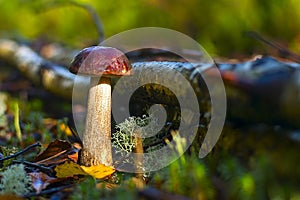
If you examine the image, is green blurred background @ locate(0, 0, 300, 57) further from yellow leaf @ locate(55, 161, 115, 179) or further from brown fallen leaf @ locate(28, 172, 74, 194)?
brown fallen leaf @ locate(28, 172, 74, 194)

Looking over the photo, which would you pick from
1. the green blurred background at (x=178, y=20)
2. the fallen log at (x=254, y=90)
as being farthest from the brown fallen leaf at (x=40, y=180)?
the green blurred background at (x=178, y=20)

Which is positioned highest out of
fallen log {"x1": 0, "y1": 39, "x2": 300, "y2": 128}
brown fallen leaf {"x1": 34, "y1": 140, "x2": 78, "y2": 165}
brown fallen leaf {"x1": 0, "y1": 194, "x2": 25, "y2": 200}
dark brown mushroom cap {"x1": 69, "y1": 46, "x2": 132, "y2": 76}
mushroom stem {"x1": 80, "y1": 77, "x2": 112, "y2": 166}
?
dark brown mushroom cap {"x1": 69, "y1": 46, "x2": 132, "y2": 76}

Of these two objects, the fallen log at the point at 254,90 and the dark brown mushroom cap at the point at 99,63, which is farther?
the dark brown mushroom cap at the point at 99,63

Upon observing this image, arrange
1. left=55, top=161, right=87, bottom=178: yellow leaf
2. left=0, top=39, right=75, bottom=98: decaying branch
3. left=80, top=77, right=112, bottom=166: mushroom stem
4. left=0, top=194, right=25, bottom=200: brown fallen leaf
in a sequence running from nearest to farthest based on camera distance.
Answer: left=0, top=194, right=25, bottom=200: brown fallen leaf
left=55, top=161, right=87, bottom=178: yellow leaf
left=80, top=77, right=112, bottom=166: mushroom stem
left=0, top=39, right=75, bottom=98: decaying branch

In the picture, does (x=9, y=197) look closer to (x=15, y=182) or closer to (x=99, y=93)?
(x=15, y=182)

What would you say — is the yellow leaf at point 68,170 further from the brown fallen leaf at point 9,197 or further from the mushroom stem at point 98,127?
A: the brown fallen leaf at point 9,197

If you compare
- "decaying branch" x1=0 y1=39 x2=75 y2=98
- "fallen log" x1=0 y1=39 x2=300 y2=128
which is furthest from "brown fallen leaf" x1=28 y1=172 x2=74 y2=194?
"decaying branch" x1=0 y1=39 x2=75 y2=98

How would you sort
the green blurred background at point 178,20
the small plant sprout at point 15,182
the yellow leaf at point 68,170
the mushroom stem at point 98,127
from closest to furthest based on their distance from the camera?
the small plant sprout at point 15,182 → the yellow leaf at point 68,170 → the mushroom stem at point 98,127 → the green blurred background at point 178,20

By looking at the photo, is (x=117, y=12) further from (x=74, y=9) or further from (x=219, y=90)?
(x=219, y=90)
